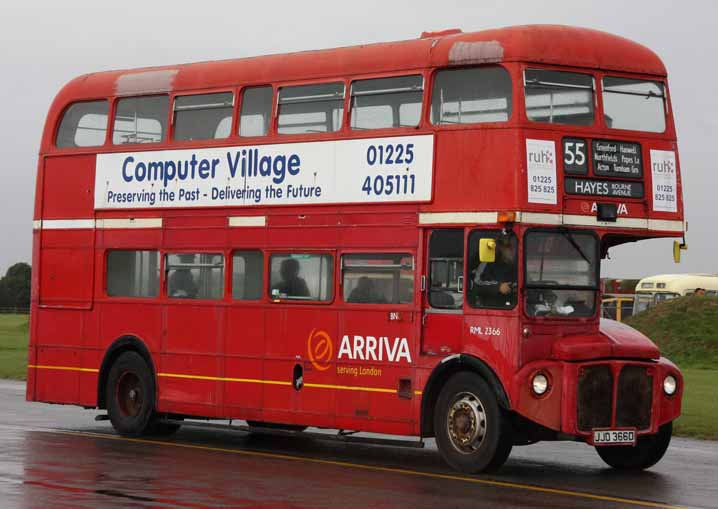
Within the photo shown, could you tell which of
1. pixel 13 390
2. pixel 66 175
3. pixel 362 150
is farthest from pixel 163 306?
pixel 13 390

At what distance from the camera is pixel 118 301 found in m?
20.7

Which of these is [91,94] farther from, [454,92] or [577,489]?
[577,489]

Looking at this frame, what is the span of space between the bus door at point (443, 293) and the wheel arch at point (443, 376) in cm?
15

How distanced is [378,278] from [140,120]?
471 cm

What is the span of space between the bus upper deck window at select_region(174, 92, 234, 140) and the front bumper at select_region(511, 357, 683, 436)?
5679 millimetres

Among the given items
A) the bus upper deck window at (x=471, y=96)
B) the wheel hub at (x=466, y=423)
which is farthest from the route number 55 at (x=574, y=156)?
the wheel hub at (x=466, y=423)

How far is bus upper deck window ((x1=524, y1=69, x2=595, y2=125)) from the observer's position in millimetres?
16219

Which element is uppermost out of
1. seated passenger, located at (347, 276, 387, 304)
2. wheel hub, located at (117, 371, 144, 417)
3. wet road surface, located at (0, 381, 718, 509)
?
seated passenger, located at (347, 276, 387, 304)

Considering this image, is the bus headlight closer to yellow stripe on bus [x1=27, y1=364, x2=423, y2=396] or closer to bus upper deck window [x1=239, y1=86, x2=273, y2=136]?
yellow stripe on bus [x1=27, y1=364, x2=423, y2=396]

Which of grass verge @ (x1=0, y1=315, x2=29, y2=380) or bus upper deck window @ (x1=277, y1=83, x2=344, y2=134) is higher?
bus upper deck window @ (x1=277, y1=83, x2=344, y2=134)

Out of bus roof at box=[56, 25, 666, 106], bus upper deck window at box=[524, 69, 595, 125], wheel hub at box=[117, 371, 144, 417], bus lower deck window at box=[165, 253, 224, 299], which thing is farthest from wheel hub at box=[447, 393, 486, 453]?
wheel hub at box=[117, 371, 144, 417]

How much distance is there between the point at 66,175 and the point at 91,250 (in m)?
1.09

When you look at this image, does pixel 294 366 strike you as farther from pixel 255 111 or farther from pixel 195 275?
pixel 255 111

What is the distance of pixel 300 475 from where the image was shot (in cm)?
1573
